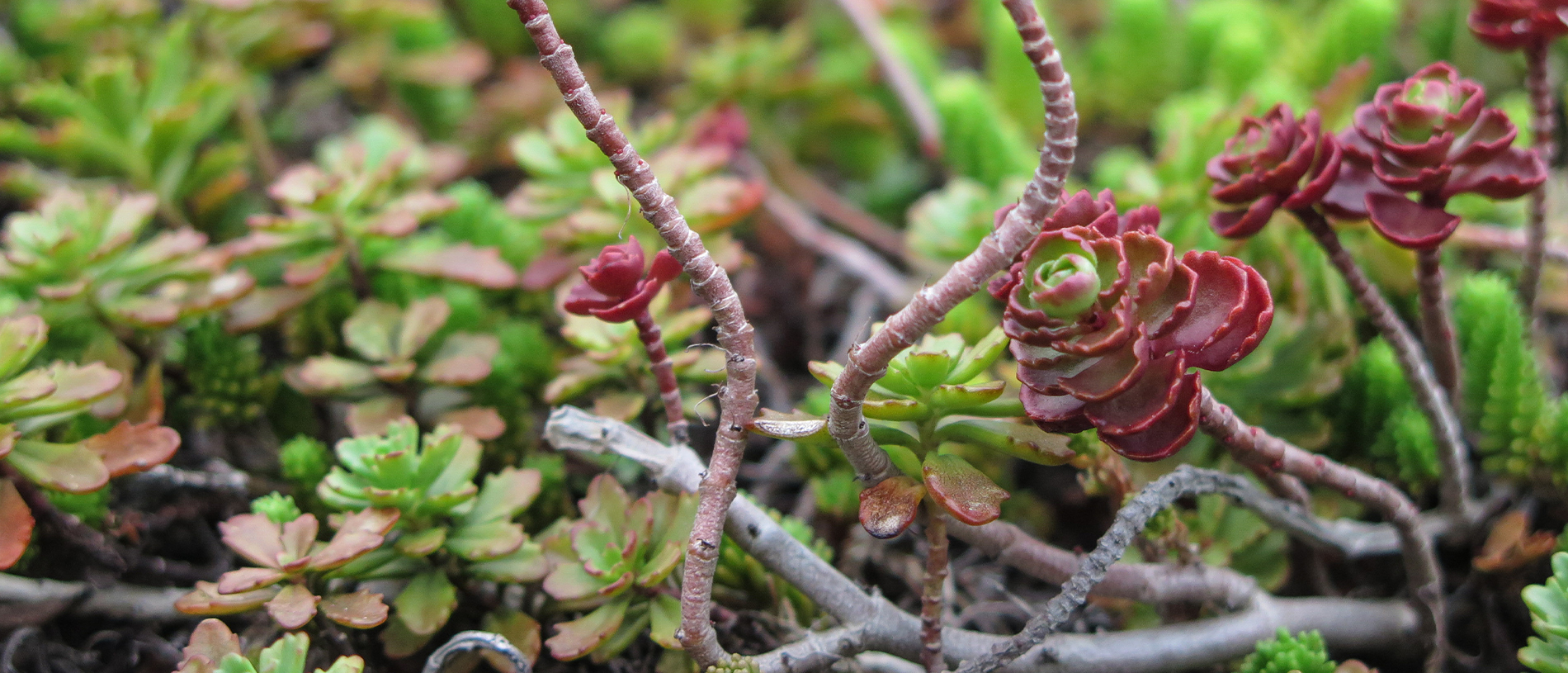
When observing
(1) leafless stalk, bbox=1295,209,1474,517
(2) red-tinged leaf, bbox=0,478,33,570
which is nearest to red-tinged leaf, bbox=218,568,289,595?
(2) red-tinged leaf, bbox=0,478,33,570

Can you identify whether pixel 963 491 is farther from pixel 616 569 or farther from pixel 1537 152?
pixel 1537 152

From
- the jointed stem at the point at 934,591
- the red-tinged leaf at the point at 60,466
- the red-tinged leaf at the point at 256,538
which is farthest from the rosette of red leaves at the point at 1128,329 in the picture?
the red-tinged leaf at the point at 60,466

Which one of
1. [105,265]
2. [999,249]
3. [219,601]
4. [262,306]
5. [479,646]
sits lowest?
[479,646]

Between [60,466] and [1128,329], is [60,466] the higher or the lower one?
the lower one

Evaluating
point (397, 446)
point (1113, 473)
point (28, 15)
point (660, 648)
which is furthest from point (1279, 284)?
point (28, 15)

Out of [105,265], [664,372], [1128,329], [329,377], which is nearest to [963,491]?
[1128,329]

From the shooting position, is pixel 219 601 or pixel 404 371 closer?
pixel 219 601

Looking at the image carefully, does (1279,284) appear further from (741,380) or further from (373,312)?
(373,312)

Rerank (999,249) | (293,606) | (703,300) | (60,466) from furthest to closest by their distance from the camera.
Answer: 1. (60,466)
2. (293,606)
3. (703,300)
4. (999,249)
